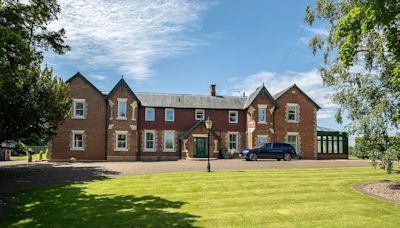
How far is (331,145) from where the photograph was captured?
39500 mm

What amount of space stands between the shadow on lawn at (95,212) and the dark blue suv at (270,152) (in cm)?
1913

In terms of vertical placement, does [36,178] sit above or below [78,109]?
below

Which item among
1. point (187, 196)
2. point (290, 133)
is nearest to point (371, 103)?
point (187, 196)

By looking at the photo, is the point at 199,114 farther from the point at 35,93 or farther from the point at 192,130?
the point at 35,93

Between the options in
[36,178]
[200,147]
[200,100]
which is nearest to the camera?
[36,178]

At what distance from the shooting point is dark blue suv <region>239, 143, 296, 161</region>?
1223 inches

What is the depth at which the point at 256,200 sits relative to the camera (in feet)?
39.2

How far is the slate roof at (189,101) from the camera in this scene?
39.2 metres

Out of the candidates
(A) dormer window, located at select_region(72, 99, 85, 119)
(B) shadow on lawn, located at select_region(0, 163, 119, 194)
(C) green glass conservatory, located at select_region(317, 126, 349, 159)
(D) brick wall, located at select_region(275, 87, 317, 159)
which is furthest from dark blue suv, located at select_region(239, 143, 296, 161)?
(A) dormer window, located at select_region(72, 99, 85, 119)

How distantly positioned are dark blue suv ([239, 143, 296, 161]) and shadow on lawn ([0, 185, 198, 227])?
1913 centimetres

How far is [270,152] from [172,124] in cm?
1245

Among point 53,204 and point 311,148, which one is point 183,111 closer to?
point 311,148

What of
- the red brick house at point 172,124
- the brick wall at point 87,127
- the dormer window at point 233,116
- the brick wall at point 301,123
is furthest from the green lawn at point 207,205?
the dormer window at point 233,116

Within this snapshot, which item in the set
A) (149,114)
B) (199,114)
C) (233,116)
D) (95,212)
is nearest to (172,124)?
(149,114)
